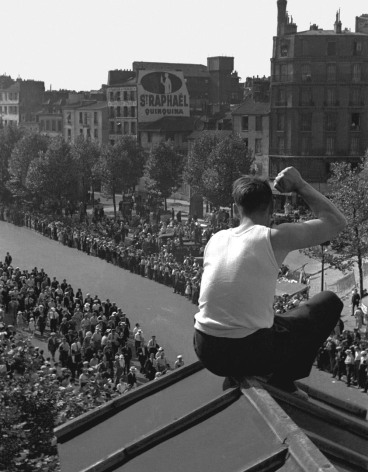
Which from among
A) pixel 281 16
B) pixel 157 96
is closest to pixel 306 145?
pixel 281 16

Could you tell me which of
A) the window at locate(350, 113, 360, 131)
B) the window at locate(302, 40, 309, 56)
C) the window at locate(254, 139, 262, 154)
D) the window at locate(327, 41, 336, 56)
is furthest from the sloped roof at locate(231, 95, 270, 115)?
the window at locate(327, 41, 336, 56)

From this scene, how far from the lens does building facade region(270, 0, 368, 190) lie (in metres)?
62.1

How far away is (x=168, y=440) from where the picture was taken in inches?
178

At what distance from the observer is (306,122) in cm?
6372

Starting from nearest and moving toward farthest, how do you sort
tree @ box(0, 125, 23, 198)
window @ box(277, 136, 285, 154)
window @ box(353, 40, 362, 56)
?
1. window @ box(353, 40, 362, 56)
2. window @ box(277, 136, 285, 154)
3. tree @ box(0, 125, 23, 198)

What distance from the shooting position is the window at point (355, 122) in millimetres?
63219

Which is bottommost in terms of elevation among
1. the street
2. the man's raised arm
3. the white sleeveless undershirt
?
the street

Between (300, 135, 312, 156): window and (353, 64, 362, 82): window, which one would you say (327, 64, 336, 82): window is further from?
(300, 135, 312, 156): window

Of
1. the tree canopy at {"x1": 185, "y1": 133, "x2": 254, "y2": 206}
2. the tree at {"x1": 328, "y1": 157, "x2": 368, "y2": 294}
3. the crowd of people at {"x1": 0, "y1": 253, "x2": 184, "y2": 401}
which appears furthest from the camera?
the tree canopy at {"x1": 185, "y1": 133, "x2": 254, "y2": 206}

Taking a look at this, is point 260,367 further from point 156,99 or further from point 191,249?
point 156,99

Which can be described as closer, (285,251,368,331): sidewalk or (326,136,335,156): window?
(285,251,368,331): sidewalk

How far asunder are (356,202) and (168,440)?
2929cm

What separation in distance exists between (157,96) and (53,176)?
27077mm

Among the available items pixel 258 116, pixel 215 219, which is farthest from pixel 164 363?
pixel 258 116
